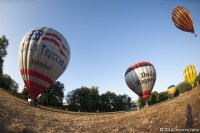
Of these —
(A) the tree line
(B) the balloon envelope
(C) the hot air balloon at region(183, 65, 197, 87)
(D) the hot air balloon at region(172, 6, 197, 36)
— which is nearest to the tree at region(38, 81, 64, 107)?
(A) the tree line

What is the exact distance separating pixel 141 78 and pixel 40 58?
678 inches

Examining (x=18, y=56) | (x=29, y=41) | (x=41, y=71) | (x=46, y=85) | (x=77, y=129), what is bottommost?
(x=77, y=129)

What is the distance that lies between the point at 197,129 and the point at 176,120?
2.19 meters

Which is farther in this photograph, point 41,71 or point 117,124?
point 41,71

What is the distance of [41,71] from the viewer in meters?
19.9

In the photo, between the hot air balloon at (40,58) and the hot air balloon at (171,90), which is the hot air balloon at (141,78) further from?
the hot air balloon at (171,90)

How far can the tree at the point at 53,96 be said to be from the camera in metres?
65.3

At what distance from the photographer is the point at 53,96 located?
228 ft

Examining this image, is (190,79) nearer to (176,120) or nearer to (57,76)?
(57,76)

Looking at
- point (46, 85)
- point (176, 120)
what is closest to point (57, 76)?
point (46, 85)

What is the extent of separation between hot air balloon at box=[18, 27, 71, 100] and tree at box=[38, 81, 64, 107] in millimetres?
44663

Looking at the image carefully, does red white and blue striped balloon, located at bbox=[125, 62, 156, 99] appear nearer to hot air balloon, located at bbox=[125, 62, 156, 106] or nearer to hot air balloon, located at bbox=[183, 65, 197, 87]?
hot air balloon, located at bbox=[125, 62, 156, 106]

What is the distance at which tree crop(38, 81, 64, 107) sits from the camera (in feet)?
214

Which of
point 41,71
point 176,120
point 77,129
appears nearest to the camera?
point 176,120
